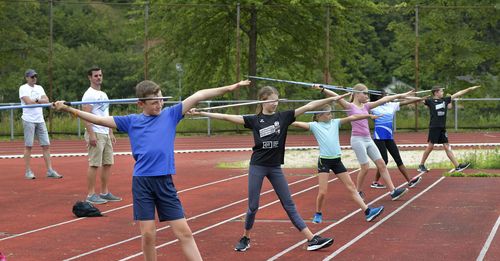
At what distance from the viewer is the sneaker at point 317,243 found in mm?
9086

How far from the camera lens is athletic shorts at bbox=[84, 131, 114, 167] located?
12.6 meters

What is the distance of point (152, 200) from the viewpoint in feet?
23.9

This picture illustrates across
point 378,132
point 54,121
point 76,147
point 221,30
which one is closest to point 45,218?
point 378,132

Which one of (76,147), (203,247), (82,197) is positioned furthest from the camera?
(76,147)

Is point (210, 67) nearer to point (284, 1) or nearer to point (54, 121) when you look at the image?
point (284, 1)

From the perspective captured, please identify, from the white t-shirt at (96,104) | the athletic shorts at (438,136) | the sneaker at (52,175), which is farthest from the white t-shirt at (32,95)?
the athletic shorts at (438,136)

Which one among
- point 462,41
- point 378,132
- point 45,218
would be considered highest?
point 462,41

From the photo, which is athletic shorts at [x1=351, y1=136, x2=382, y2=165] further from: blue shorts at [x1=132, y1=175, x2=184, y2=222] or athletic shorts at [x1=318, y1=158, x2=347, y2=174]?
blue shorts at [x1=132, y1=175, x2=184, y2=222]

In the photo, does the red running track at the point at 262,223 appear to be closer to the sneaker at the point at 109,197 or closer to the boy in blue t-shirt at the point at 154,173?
the sneaker at the point at 109,197

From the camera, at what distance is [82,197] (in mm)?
14023

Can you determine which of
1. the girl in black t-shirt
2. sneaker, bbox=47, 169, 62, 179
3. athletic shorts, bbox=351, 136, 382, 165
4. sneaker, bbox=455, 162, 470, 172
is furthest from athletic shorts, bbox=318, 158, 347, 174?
sneaker, bbox=47, 169, 62, 179

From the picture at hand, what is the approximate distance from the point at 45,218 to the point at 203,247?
3.29 metres

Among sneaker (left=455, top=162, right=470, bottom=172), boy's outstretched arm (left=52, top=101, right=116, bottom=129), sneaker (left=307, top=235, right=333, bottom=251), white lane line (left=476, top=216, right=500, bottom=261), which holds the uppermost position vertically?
boy's outstretched arm (left=52, top=101, right=116, bottom=129)

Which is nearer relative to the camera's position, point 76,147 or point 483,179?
point 483,179
